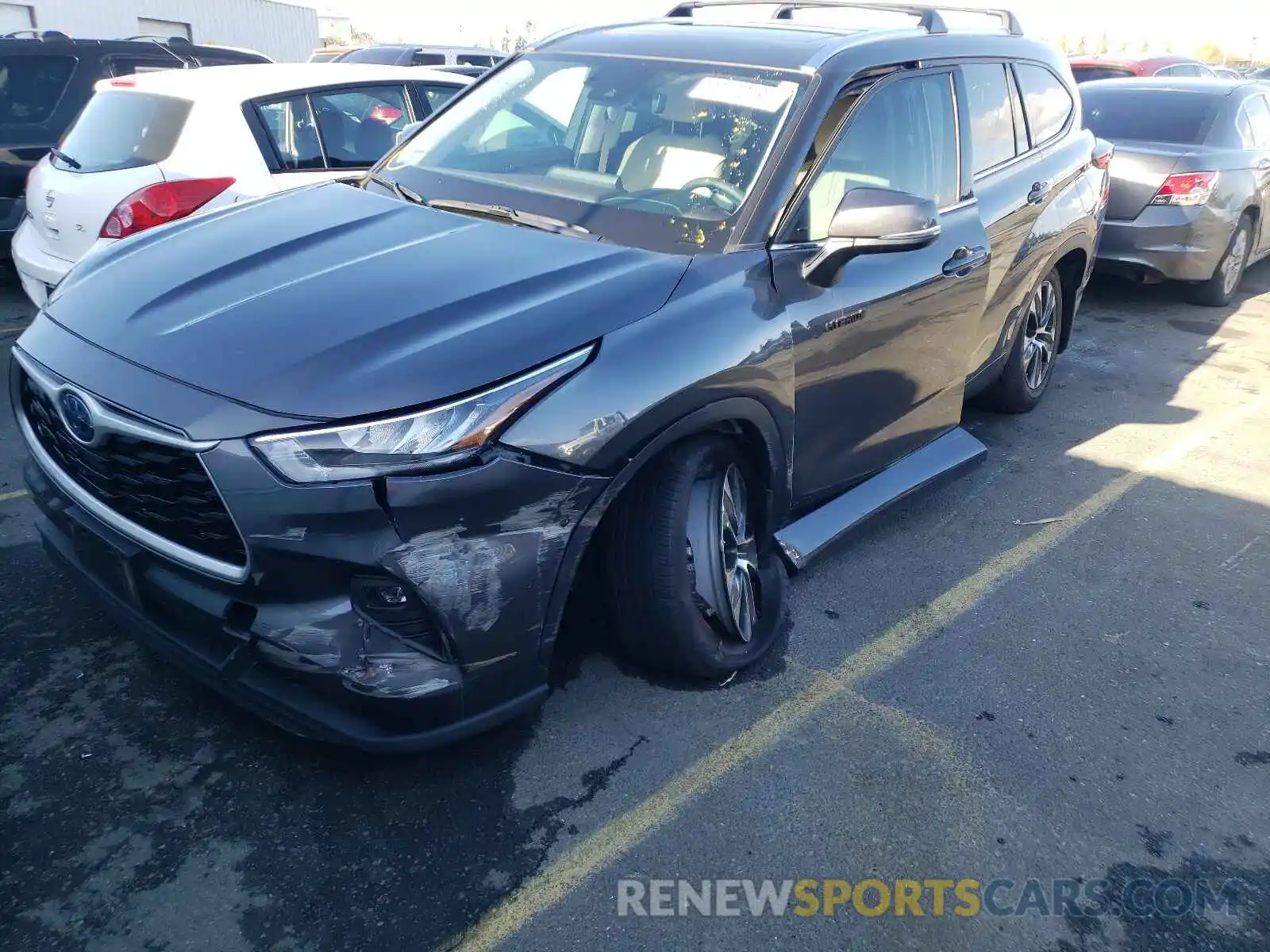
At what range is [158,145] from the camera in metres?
5.44

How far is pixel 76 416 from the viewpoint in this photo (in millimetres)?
2527

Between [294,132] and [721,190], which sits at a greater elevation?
[721,190]

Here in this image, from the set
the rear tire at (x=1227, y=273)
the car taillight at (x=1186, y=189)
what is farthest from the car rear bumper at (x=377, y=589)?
the rear tire at (x=1227, y=273)

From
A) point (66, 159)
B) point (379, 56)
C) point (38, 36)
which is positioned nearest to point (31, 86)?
point (38, 36)

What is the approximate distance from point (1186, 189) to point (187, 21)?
33.9 meters

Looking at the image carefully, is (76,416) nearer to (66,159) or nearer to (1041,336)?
(66,159)

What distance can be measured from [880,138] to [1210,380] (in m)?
4.02

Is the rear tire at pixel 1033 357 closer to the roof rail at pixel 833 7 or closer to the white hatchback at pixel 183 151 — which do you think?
the roof rail at pixel 833 7

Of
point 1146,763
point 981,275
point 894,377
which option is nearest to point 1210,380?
point 981,275

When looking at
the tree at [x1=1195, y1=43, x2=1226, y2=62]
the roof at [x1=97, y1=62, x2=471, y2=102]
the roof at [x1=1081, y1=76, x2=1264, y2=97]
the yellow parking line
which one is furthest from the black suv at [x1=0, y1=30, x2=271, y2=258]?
the tree at [x1=1195, y1=43, x2=1226, y2=62]

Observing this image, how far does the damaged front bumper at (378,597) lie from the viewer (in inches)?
88.8

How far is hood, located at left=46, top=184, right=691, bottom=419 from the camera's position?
2363mm

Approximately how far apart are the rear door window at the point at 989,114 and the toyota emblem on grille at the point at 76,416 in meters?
3.43

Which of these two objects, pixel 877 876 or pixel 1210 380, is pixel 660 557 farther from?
pixel 1210 380
